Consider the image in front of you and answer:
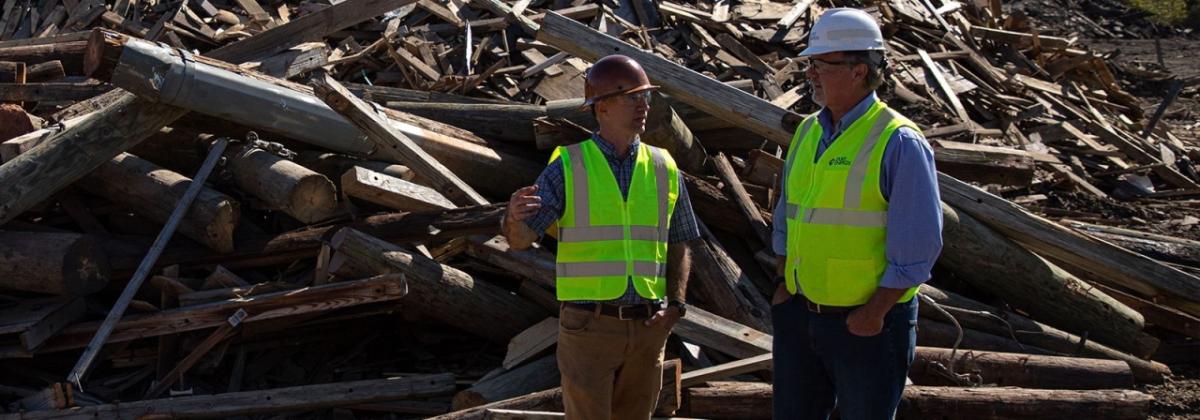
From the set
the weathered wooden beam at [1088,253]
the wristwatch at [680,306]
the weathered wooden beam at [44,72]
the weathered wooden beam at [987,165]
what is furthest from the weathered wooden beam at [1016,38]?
the wristwatch at [680,306]

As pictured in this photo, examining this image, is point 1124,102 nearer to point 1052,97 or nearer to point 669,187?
point 1052,97

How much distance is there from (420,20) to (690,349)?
6.12m

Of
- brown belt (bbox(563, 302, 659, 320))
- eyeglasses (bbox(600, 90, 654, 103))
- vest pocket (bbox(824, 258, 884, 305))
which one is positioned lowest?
brown belt (bbox(563, 302, 659, 320))

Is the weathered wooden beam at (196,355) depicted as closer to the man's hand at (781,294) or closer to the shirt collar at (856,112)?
the man's hand at (781,294)

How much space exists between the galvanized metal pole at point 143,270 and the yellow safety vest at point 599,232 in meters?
3.57

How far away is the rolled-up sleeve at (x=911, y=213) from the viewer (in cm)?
369

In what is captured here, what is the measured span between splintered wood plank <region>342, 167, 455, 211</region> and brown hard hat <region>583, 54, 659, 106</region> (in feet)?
9.95

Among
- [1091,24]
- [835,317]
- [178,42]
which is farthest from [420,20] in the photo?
[1091,24]

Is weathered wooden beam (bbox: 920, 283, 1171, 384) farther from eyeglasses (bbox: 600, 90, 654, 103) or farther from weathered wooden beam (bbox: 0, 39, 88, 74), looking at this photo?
weathered wooden beam (bbox: 0, 39, 88, 74)

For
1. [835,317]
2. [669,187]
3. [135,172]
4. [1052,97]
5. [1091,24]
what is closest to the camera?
[835,317]

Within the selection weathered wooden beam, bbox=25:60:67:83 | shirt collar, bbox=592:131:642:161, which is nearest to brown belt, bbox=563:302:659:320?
shirt collar, bbox=592:131:642:161

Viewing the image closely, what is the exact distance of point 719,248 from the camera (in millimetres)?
7074

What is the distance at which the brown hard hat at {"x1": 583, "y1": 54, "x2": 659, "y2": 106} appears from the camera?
13.7 feet

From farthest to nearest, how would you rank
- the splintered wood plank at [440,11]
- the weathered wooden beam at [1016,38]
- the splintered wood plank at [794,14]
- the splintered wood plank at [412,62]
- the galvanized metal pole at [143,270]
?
the weathered wooden beam at [1016,38] < the splintered wood plank at [794,14] < the splintered wood plank at [440,11] < the splintered wood plank at [412,62] < the galvanized metal pole at [143,270]
